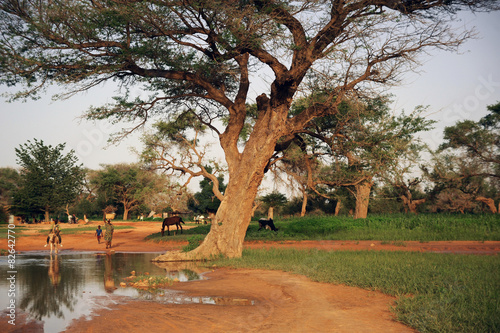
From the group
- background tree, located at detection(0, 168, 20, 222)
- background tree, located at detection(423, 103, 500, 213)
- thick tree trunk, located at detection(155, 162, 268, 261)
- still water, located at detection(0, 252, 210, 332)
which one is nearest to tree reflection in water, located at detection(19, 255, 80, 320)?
still water, located at detection(0, 252, 210, 332)

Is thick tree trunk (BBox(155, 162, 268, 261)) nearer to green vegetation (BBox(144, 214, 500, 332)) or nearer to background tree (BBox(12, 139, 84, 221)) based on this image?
green vegetation (BBox(144, 214, 500, 332))

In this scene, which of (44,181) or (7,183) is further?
(7,183)

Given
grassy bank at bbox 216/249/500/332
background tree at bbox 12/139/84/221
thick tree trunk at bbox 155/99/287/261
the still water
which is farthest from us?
background tree at bbox 12/139/84/221

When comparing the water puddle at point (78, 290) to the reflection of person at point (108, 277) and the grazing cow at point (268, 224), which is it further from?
the grazing cow at point (268, 224)

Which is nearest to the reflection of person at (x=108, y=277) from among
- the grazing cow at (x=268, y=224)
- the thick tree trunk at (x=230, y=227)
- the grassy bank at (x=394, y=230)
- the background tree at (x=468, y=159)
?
the thick tree trunk at (x=230, y=227)

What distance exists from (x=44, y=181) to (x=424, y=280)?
4531 cm

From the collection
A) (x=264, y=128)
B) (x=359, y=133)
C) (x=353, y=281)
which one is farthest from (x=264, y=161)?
(x=353, y=281)

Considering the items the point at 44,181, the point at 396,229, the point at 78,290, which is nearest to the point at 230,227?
the point at 78,290

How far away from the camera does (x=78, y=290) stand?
9.64m

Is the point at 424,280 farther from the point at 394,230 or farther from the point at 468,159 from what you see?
the point at 468,159

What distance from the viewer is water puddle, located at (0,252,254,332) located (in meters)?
7.51

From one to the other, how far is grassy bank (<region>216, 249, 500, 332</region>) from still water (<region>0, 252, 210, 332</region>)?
322 cm

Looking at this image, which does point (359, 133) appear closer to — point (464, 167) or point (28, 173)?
point (464, 167)

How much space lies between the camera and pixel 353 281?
31.5ft
